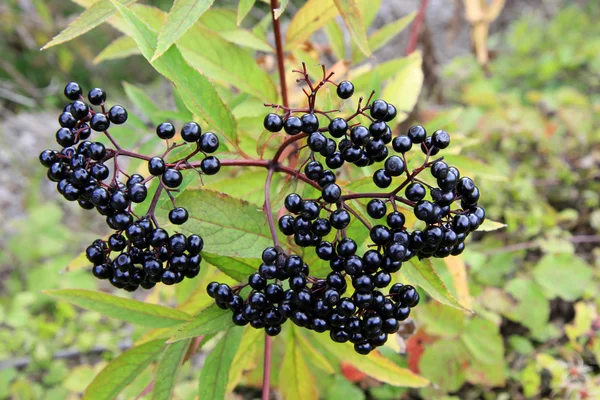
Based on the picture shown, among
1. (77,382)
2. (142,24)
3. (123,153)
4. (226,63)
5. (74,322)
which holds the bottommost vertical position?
(77,382)

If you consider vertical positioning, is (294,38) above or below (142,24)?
above

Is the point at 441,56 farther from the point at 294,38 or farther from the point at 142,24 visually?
the point at 142,24

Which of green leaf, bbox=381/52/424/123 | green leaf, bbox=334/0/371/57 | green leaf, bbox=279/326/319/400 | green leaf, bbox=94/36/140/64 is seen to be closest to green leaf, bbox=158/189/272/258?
green leaf, bbox=334/0/371/57

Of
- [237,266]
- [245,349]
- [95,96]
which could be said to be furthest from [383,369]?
[95,96]

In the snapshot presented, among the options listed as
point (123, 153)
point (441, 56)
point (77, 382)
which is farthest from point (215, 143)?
point (441, 56)

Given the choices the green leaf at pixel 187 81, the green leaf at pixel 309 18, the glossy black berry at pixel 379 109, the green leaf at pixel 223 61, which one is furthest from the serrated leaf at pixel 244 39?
the glossy black berry at pixel 379 109

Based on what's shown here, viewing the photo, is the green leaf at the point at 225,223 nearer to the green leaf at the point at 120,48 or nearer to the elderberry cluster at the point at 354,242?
the elderberry cluster at the point at 354,242
